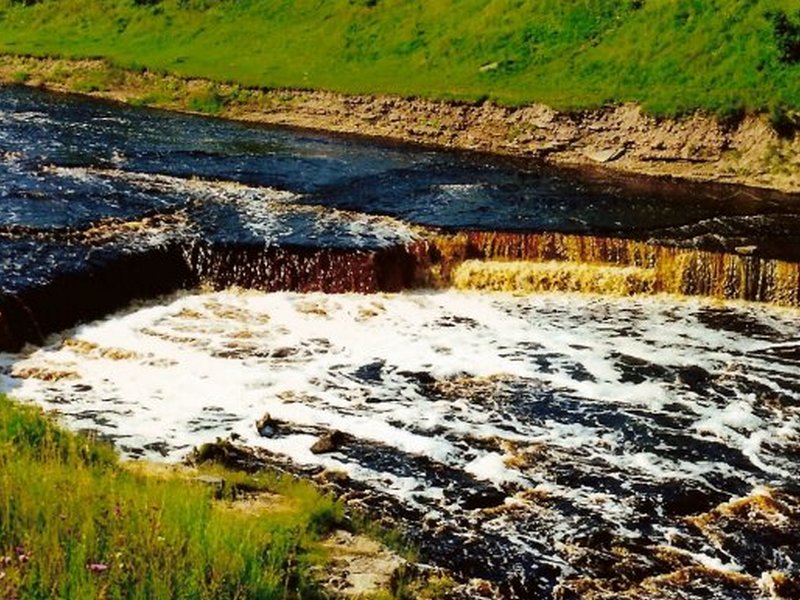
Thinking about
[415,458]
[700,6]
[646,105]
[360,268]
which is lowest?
[415,458]

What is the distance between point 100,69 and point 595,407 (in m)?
44.9

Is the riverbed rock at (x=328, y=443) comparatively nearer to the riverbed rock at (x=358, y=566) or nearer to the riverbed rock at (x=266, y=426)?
the riverbed rock at (x=266, y=426)

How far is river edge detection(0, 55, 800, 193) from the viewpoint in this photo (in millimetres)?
33219

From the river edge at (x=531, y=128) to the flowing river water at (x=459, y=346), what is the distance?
2.55 m

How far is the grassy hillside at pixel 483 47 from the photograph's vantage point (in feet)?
121

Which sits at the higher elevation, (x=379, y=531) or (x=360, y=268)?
(x=360, y=268)

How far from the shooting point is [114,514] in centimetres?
702

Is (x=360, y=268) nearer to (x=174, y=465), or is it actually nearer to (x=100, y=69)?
(x=174, y=465)

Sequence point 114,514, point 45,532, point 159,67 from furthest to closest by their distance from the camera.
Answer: point 159,67 < point 114,514 < point 45,532

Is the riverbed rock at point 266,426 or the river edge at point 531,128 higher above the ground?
the river edge at point 531,128

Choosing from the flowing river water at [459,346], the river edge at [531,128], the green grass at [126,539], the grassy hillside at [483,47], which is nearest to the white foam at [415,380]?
the flowing river water at [459,346]

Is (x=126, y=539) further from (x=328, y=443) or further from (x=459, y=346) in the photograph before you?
(x=459, y=346)

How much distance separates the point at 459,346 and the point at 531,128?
2110cm

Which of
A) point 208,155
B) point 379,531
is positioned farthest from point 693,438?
point 208,155
